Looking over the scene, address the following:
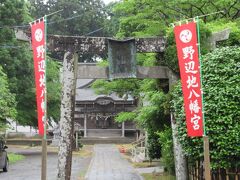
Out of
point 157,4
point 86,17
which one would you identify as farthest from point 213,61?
point 86,17

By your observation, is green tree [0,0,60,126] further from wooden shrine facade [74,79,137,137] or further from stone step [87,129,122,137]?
stone step [87,129,122,137]

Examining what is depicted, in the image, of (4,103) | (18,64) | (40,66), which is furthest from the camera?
(18,64)

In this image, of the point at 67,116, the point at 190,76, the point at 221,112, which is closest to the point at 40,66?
the point at 67,116

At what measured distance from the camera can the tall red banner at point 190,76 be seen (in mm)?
8727

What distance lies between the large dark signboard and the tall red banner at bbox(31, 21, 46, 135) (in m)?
2.57

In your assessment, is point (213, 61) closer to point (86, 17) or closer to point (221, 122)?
point (221, 122)

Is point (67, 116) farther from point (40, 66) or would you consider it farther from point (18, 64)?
point (18, 64)

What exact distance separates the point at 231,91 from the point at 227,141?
1076 millimetres

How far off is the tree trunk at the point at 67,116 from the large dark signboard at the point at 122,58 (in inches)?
41.9

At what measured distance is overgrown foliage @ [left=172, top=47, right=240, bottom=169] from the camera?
902cm

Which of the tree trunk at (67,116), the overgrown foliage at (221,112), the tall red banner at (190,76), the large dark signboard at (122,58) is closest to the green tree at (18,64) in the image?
the tree trunk at (67,116)

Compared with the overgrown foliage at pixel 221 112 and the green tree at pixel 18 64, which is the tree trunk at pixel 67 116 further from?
the green tree at pixel 18 64

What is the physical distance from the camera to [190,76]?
906 centimetres

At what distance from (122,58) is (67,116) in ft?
7.39
